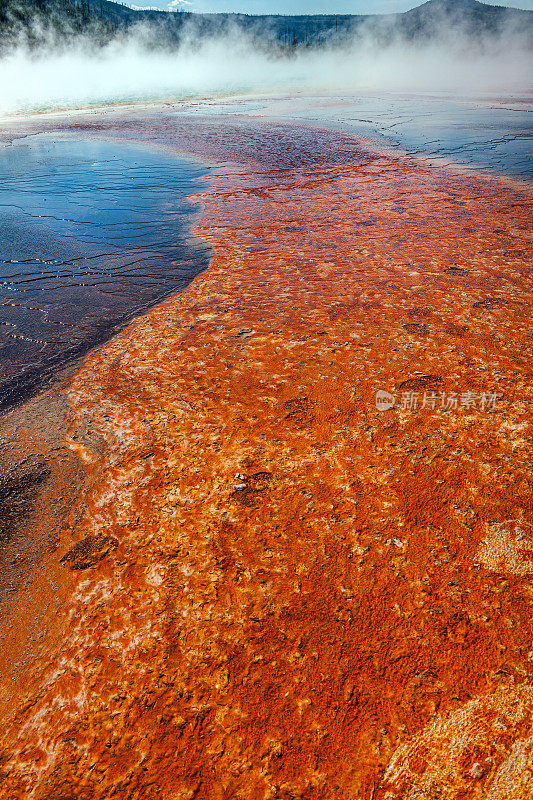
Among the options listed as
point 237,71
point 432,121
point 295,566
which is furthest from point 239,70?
point 295,566

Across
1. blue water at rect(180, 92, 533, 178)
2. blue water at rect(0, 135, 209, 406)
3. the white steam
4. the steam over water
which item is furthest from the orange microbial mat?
the white steam

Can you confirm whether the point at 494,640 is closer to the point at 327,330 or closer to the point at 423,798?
the point at 423,798

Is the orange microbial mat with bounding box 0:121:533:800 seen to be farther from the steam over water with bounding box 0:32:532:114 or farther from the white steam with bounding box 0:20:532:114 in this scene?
the white steam with bounding box 0:20:532:114

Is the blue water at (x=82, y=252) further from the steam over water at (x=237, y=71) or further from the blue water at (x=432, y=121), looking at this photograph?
the steam over water at (x=237, y=71)

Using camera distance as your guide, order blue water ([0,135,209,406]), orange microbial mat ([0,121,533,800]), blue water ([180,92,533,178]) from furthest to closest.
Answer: blue water ([180,92,533,178]) < blue water ([0,135,209,406]) < orange microbial mat ([0,121,533,800])

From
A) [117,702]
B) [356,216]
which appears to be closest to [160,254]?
[356,216]

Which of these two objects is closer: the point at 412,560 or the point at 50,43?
the point at 412,560

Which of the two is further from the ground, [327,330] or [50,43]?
[50,43]

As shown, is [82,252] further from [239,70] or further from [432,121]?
[239,70]

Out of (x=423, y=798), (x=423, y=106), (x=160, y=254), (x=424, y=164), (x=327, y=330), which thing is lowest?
(x=423, y=798)
